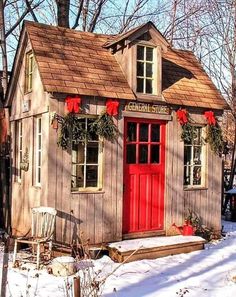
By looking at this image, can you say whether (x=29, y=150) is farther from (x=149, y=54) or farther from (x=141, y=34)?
(x=141, y=34)

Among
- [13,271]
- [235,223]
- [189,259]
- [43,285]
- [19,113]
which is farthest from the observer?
[235,223]

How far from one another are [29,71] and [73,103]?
1907 mm

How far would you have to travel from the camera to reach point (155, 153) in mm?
9188

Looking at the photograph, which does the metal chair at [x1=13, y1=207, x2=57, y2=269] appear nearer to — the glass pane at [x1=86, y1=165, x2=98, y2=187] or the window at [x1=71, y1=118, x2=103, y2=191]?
the window at [x1=71, y1=118, x2=103, y2=191]

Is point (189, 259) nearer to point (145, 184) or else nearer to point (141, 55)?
point (145, 184)

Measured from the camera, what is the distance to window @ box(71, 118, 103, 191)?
8219mm

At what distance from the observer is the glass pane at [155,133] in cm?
912

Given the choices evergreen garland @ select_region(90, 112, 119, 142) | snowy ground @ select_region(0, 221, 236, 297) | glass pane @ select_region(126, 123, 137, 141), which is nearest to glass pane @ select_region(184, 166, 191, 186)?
glass pane @ select_region(126, 123, 137, 141)

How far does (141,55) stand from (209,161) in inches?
117

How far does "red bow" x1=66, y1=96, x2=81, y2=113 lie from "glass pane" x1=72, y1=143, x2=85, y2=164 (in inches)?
28.4

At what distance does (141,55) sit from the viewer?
29.4 feet

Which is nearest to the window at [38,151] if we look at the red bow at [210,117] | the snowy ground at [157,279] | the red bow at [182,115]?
the snowy ground at [157,279]

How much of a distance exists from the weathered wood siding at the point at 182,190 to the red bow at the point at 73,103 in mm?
2305

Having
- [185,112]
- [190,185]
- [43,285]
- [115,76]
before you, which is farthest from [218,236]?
[43,285]
